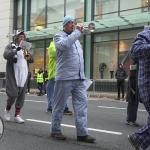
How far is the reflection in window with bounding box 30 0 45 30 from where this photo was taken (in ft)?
75.9

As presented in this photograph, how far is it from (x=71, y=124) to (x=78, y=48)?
6.36ft

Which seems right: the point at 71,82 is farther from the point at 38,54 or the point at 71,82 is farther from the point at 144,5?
the point at 38,54

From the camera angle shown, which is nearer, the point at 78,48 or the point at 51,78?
the point at 78,48

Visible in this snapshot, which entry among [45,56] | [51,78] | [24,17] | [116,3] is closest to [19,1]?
[24,17]

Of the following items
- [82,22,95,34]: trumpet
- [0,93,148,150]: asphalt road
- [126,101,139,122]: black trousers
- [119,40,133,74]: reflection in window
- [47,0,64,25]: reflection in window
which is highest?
[47,0,64,25]: reflection in window

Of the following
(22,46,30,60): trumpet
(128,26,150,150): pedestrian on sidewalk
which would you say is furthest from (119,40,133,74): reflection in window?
(128,26,150,150): pedestrian on sidewalk

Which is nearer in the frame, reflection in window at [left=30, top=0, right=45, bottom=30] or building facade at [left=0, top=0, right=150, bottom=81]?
building facade at [left=0, top=0, right=150, bottom=81]

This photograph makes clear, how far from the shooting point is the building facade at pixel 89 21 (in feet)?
57.8

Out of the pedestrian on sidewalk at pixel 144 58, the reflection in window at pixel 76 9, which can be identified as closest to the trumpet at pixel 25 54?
the pedestrian on sidewalk at pixel 144 58

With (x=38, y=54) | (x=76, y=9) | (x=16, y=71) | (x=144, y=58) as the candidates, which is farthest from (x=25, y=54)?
(x=38, y=54)

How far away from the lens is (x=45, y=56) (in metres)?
22.4

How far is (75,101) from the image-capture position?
4.09m

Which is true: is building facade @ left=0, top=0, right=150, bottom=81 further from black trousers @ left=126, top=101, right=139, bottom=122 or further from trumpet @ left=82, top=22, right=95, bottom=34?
trumpet @ left=82, top=22, right=95, bottom=34

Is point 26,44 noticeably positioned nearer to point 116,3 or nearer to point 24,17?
point 116,3
